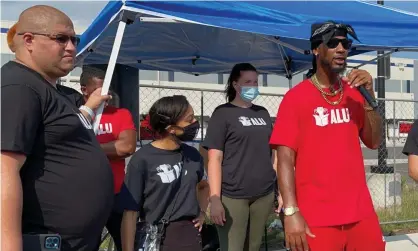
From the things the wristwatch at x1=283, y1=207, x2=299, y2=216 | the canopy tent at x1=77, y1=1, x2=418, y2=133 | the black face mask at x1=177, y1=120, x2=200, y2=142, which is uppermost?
the canopy tent at x1=77, y1=1, x2=418, y2=133

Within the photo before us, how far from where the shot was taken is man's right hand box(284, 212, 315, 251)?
3045 millimetres

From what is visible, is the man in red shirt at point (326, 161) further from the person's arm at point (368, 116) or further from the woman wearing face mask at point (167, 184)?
the woman wearing face mask at point (167, 184)

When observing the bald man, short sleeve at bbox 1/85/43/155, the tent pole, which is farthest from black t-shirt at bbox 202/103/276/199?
short sleeve at bbox 1/85/43/155

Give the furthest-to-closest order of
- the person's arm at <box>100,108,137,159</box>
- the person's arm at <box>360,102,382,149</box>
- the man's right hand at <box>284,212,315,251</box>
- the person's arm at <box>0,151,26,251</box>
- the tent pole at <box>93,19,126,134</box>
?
the person's arm at <box>100,108,137,159</box> < the tent pole at <box>93,19,126,134</box> < the person's arm at <box>360,102,382,149</box> < the man's right hand at <box>284,212,315,251</box> < the person's arm at <box>0,151,26,251</box>

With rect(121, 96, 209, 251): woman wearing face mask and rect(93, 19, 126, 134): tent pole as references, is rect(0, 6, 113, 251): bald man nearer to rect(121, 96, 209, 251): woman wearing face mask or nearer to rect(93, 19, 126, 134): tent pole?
rect(121, 96, 209, 251): woman wearing face mask

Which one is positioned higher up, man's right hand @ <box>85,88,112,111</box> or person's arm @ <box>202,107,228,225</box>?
man's right hand @ <box>85,88,112,111</box>

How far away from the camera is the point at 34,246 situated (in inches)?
84.7

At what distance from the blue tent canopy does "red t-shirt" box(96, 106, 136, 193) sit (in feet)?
1.85

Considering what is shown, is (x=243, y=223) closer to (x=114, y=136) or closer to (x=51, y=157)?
(x=114, y=136)

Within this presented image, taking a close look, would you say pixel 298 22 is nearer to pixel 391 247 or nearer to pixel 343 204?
pixel 343 204

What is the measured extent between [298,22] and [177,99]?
1.11 metres

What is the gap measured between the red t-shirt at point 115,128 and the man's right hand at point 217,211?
0.71 m

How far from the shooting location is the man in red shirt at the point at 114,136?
4.31m

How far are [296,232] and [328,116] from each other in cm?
65
